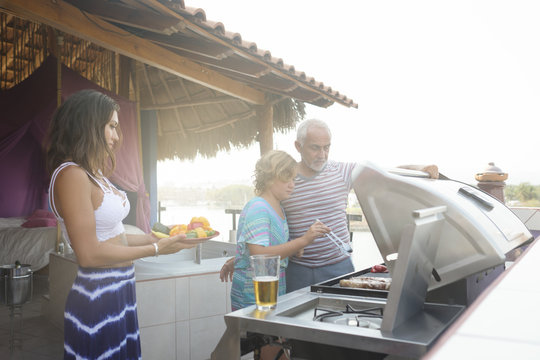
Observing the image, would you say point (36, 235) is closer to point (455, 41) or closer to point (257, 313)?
point (257, 313)

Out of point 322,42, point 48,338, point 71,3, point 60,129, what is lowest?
point 48,338

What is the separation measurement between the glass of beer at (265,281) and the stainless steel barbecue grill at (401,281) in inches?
1.1

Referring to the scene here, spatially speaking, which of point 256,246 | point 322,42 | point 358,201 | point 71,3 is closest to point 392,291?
point 358,201

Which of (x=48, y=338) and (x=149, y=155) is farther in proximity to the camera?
(x=149, y=155)

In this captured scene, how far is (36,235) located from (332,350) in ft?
18.6

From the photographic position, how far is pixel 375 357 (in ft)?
2.85

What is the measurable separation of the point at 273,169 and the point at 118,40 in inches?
101

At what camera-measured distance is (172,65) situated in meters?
4.12

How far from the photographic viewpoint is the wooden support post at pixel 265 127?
485 cm

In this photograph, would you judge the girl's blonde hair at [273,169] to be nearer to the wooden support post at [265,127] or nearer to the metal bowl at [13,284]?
the metal bowl at [13,284]

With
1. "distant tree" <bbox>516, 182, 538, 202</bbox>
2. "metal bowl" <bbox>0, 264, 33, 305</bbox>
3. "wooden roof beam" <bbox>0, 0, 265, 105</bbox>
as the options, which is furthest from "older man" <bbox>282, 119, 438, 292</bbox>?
"distant tree" <bbox>516, 182, 538, 202</bbox>

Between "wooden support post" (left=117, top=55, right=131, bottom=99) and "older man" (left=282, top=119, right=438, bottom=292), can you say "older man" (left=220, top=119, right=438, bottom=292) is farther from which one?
"wooden support post" (left=117, top=55, right=131, bottom=99)

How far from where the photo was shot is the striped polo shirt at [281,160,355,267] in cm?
200

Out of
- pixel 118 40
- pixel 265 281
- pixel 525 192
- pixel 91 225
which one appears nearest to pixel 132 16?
pixel 118 40
